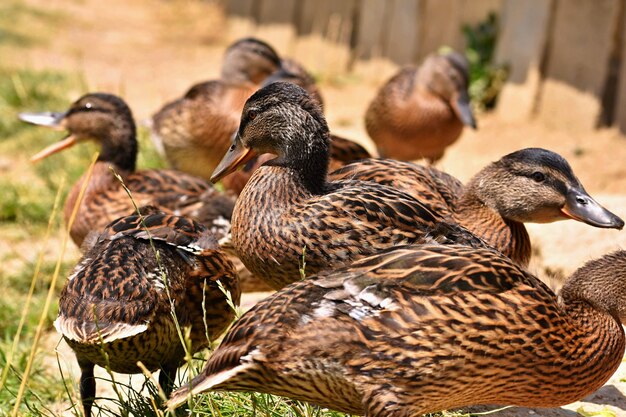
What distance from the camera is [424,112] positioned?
8750mm

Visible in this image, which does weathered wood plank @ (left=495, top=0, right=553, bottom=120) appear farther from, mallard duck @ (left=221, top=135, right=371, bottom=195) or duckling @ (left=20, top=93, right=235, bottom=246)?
duckling @ (left=20, top=93, right=235, bottom=246)

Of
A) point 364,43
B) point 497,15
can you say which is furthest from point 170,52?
point 497,15

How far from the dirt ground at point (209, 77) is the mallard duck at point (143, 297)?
151 centimetres

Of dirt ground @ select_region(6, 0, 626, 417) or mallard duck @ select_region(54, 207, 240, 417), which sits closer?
mallard duck @ select_region(54, 207, 240, 417)

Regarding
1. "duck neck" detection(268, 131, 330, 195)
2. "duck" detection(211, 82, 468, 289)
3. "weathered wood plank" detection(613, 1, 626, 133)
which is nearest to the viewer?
"duck" detection(211, 82, 468, 289)

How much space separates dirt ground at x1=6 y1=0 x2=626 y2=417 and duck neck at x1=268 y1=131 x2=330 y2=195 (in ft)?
4.61

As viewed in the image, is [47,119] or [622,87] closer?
[47,119]

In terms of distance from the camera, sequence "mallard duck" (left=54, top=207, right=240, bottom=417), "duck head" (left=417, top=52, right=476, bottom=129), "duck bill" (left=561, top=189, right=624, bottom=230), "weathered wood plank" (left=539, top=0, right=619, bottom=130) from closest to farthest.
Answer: "mallard duck" (left=54, top=207, right=240, bottom=417) < "duck bill" (left=561, top=189, right=624, bottom=230) < "duck head" (left=417, top=52, right=476, bottom=129) < "weathered wood plank" (left=539, top=0, right=619, bottom=130)

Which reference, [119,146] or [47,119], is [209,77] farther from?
[119,146]

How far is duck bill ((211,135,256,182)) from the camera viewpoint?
5.00 meters

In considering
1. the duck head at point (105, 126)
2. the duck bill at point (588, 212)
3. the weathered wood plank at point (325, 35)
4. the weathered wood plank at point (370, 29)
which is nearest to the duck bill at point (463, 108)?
the duck head at point (105, 126)

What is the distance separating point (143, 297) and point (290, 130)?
3.77ft

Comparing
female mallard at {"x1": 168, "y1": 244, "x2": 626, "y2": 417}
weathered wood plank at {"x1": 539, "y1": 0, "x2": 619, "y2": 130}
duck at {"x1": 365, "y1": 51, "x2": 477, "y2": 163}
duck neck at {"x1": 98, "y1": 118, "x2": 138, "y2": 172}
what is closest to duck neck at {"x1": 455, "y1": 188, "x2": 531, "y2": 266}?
Answer: female mallard at {"x1": 168, "y1": 244, "x2": 626, "y2": 417}

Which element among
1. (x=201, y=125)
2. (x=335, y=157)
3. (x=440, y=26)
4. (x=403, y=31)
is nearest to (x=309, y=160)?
(x=335, y=157)
